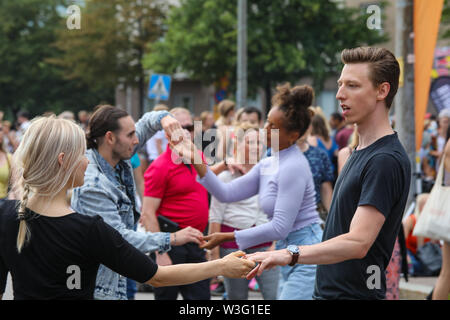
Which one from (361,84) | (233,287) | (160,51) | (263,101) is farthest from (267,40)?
(361,84)

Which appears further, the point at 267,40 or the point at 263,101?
the point at 263,101

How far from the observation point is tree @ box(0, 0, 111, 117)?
47062 mm

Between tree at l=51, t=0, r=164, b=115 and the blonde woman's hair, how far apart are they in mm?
30661

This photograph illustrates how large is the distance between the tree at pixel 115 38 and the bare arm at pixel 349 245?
3091 cm

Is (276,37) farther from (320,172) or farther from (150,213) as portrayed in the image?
(150,213)

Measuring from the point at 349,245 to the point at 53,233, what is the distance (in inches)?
49.4

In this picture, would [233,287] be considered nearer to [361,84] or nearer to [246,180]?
[246,180]

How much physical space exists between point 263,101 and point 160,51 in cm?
1128

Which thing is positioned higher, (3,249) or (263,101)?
(263,101)

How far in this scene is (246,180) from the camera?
4703 mm

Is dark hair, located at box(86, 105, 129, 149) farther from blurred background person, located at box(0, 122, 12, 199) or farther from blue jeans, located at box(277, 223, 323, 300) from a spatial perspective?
blurred background person, located at box(0, 122, 12, 199)

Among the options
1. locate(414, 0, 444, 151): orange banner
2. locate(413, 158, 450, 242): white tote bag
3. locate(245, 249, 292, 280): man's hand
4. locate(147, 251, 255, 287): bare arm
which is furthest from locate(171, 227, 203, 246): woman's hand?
locate(414, 0, 444, 151): orange banner

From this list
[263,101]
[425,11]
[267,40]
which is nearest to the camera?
[425,11]

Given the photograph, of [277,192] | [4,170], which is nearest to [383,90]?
[277,192]
